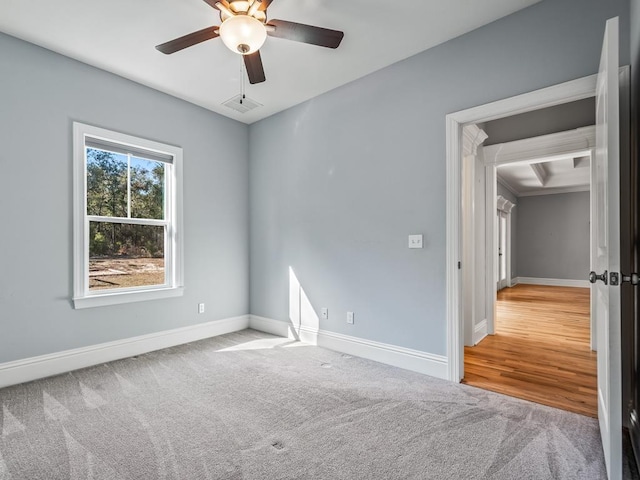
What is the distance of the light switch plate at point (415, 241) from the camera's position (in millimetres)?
2951

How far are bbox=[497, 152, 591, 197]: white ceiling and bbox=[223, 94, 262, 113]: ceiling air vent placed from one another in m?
4.42

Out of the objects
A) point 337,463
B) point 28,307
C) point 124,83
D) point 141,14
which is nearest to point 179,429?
point 337,463

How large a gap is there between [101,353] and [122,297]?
1.78 feet

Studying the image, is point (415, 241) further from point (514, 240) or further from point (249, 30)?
point (514, 240)

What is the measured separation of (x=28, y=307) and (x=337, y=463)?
2.79 meters

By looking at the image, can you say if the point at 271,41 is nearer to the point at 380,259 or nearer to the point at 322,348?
the point at 380,259

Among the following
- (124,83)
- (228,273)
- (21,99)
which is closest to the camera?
(21,99)

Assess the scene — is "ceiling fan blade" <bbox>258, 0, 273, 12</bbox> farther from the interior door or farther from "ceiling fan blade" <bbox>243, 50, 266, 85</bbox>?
the interior door

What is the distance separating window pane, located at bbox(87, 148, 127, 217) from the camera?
3.23 m

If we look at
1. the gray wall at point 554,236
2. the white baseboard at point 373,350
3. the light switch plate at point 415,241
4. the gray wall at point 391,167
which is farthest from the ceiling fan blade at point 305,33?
the gray wall at point 554,236

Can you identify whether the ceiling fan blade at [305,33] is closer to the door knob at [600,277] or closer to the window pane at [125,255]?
the door knob at [600,277]

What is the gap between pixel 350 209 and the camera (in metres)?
3.48

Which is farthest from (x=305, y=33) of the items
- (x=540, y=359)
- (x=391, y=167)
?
(x=540, y=359)

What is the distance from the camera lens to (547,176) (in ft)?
25.2
